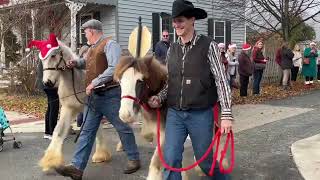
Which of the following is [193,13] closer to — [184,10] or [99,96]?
[184,10]

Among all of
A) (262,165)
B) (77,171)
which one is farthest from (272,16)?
(77,171)

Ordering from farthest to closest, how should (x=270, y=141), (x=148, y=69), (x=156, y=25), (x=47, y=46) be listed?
(x=156, y=25) < (x=270, y=141) < (x=47, y=46) < (x=148, y=69)

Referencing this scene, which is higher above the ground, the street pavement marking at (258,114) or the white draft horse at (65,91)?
the white draft horse at (65,91)

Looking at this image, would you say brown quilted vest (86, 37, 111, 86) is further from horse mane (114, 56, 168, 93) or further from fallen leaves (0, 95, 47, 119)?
fallen leaves (0, 95, 47, 119)

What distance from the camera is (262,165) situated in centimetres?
653

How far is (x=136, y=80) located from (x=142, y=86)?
0.12 meters

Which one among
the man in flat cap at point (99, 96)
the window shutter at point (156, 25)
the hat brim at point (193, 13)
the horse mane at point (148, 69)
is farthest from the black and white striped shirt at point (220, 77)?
the window shutter at point (156, 25)

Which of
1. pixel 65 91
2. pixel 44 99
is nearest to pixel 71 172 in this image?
pixel 65 91

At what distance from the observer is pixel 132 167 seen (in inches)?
248

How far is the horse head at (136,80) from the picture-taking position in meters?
4.38

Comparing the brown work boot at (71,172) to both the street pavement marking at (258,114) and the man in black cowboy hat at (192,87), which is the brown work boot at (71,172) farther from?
the street pavement marking at (258,114)

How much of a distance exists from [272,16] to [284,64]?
3.67 m

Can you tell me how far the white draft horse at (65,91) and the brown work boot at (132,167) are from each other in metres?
0.76

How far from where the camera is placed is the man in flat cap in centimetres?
582
